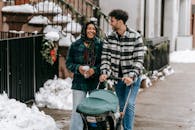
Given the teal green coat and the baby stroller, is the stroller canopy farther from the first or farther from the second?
the teal green coat

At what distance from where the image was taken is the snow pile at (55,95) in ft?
30.3

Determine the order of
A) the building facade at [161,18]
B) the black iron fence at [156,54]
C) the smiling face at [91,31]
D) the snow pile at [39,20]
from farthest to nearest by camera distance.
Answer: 1. the building facade at [161,18]
2. the black iron fence at [156,54]
3. the snow pile at [39,20]
4. the smiling face at [91,31]

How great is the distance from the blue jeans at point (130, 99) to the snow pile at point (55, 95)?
2.88m

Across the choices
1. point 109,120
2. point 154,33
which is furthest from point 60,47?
point 154,33

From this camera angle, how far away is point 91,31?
6234 millimetres

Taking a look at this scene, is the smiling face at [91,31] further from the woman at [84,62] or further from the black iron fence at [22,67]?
the black iron fence at [22,67]

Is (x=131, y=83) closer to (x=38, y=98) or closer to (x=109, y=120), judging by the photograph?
(x=109, y=120)

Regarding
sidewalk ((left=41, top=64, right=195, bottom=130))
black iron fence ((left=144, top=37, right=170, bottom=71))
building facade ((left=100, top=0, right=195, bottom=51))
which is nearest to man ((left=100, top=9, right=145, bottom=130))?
sidewalk ((left=41, top=64, right=195, bottom=130))

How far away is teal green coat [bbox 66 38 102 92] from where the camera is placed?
636 cm

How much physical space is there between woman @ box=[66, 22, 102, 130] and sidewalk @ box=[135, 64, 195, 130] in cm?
189

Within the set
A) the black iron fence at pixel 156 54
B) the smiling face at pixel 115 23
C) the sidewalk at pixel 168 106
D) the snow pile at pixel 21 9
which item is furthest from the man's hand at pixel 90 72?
the black iron fence at pixel 156 54

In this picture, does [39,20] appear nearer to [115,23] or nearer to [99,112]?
[115,23]

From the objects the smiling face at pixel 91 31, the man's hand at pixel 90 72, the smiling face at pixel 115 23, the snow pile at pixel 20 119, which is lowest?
the snow pile at pixel 20 119

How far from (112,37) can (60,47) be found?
4.06 m
